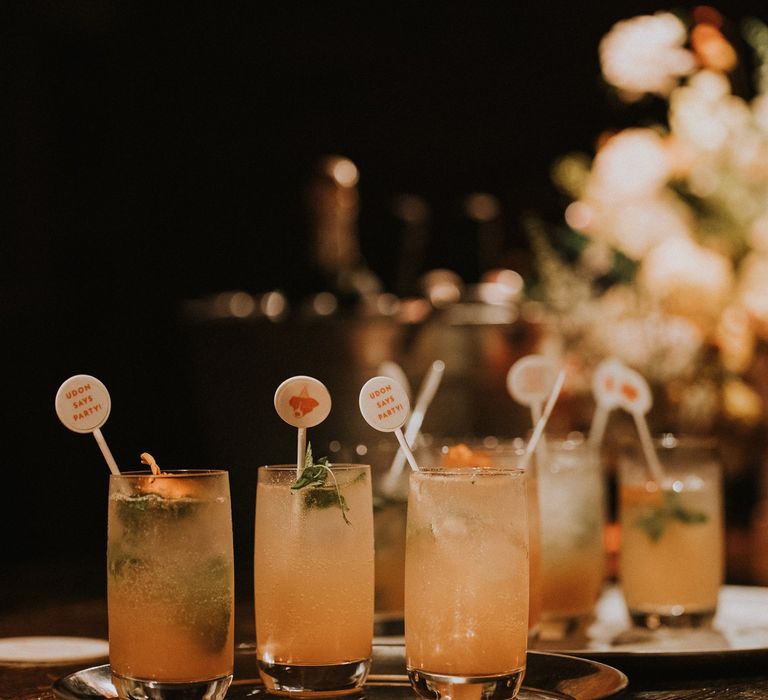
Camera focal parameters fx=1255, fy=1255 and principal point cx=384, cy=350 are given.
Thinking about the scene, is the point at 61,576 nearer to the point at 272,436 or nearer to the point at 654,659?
the point at 272,436

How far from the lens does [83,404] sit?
1.40 m

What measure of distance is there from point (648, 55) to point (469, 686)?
1.92 m

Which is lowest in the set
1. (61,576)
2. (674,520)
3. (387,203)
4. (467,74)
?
(61,576)

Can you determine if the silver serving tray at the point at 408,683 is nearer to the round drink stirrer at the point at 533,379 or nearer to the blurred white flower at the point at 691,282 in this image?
the round drink stirrer at the point at 533,379

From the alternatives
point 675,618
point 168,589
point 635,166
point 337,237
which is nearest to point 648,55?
point 635,166

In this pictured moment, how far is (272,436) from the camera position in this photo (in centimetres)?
321

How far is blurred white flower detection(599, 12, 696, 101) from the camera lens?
112 inches

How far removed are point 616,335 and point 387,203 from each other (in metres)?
3.36

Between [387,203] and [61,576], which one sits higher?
[387,203]

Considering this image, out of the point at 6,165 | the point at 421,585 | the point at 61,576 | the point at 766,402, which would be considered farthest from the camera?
the point at 6,165

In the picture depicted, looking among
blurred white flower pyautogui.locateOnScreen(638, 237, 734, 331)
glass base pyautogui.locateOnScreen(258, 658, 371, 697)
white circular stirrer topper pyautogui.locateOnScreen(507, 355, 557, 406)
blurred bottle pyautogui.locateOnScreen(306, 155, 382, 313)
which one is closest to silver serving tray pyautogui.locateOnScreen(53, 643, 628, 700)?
glass base pyautogui.locateOnScreen(258, 658, 371, 697)

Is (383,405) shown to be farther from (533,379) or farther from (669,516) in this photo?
(669,516)

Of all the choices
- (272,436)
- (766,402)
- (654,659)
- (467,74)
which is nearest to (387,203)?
(467,74)

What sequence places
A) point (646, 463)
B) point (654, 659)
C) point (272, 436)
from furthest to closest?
point (272, 436)
point (646, 463)
point (654, 659)
